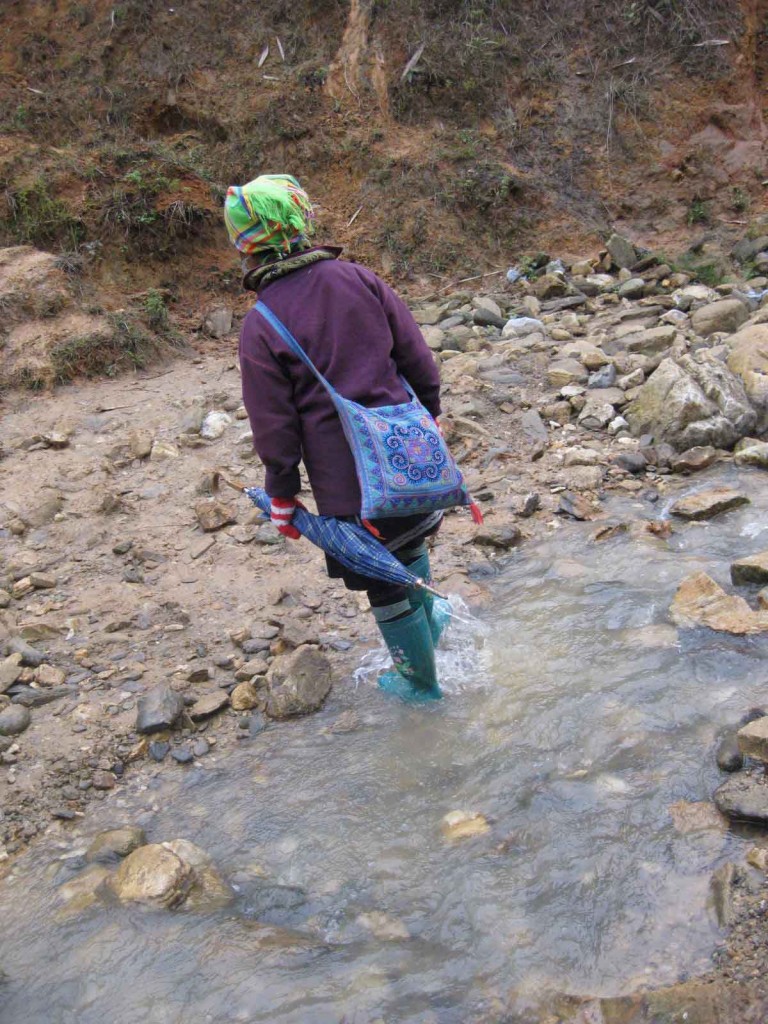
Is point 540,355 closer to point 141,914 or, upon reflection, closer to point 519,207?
point 519,207

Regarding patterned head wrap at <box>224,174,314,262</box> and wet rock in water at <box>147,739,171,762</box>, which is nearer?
patterned head wrap at <box>224,174,314,262</box>

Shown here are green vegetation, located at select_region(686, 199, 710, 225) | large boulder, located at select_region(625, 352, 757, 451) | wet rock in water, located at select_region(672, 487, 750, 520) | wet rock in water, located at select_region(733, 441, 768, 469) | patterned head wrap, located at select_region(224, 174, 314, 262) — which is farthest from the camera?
green vegetation, located at select_region(686, 199, 710, 225)

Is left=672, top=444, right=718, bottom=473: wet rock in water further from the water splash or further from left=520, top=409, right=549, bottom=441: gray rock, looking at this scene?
the water splash

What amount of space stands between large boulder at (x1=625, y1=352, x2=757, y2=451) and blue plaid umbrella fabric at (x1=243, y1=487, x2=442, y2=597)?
9.19ft

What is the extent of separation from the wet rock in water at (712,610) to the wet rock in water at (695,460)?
1269 millimetres

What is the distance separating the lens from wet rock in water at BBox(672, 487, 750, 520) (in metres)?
4.18

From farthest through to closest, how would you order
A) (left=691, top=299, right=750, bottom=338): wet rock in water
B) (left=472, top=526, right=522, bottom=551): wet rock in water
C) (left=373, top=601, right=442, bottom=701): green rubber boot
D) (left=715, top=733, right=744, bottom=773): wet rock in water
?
1. (left=691, top=299, right=750, bottom=338): wet rock in water
2. (left=472, top=526, right=522, bottom=551): wet rock in water
3. (left=373, top=601, right=442, bottom=701): green rubber boot
4. (left=715, top=733, right=744, bottom=773): wet rock in water

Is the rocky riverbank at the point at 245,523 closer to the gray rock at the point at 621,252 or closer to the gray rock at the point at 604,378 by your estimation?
the gray rock at the point at 604,378

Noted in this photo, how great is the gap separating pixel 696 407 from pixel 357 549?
3.00 metres

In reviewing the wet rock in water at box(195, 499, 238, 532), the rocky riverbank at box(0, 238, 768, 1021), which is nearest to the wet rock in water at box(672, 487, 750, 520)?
the rocky riverbank at box(0, 238, 768, 1021)

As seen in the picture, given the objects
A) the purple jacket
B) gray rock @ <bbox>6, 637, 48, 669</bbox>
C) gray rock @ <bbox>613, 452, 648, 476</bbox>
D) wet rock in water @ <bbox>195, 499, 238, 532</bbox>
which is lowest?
gray rock @ <bbox>613, 452, 648, 476</bbox>

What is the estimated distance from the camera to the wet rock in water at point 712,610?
126 inches

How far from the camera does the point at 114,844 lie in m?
2.68

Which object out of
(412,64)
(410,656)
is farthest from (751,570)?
(412,64)
